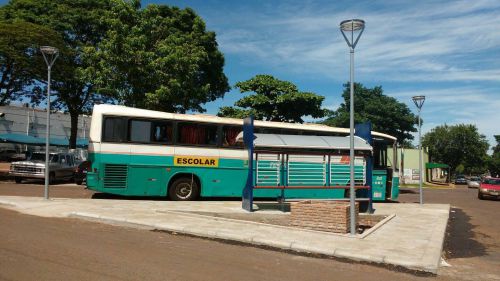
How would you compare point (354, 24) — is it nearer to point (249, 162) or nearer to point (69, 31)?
point (249, 162)

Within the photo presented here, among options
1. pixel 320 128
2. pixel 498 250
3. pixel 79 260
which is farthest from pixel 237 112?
pixel 79 260

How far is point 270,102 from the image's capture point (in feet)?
107

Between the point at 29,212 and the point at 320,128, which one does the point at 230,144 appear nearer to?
the point at 320,128

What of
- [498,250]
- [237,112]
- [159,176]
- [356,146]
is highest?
[237,112]

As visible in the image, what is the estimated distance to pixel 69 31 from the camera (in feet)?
107

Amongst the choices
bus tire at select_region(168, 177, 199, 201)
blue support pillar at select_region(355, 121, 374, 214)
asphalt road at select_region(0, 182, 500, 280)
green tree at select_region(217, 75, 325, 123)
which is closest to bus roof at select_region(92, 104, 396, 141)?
bus tire at select_region(168, 177, 199, 201)

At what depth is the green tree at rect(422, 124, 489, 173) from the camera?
81688mm

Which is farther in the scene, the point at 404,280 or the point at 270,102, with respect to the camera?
the point at 270,102

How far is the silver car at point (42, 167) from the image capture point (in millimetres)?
23875

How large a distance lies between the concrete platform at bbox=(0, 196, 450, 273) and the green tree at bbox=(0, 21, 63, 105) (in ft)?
47.6

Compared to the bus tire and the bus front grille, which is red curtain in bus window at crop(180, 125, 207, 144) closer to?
the bus tire

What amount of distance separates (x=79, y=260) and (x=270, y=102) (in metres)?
26.5

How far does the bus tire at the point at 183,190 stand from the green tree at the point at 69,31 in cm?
1530

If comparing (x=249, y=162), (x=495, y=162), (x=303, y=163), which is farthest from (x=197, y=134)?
(x=495, y=162)
